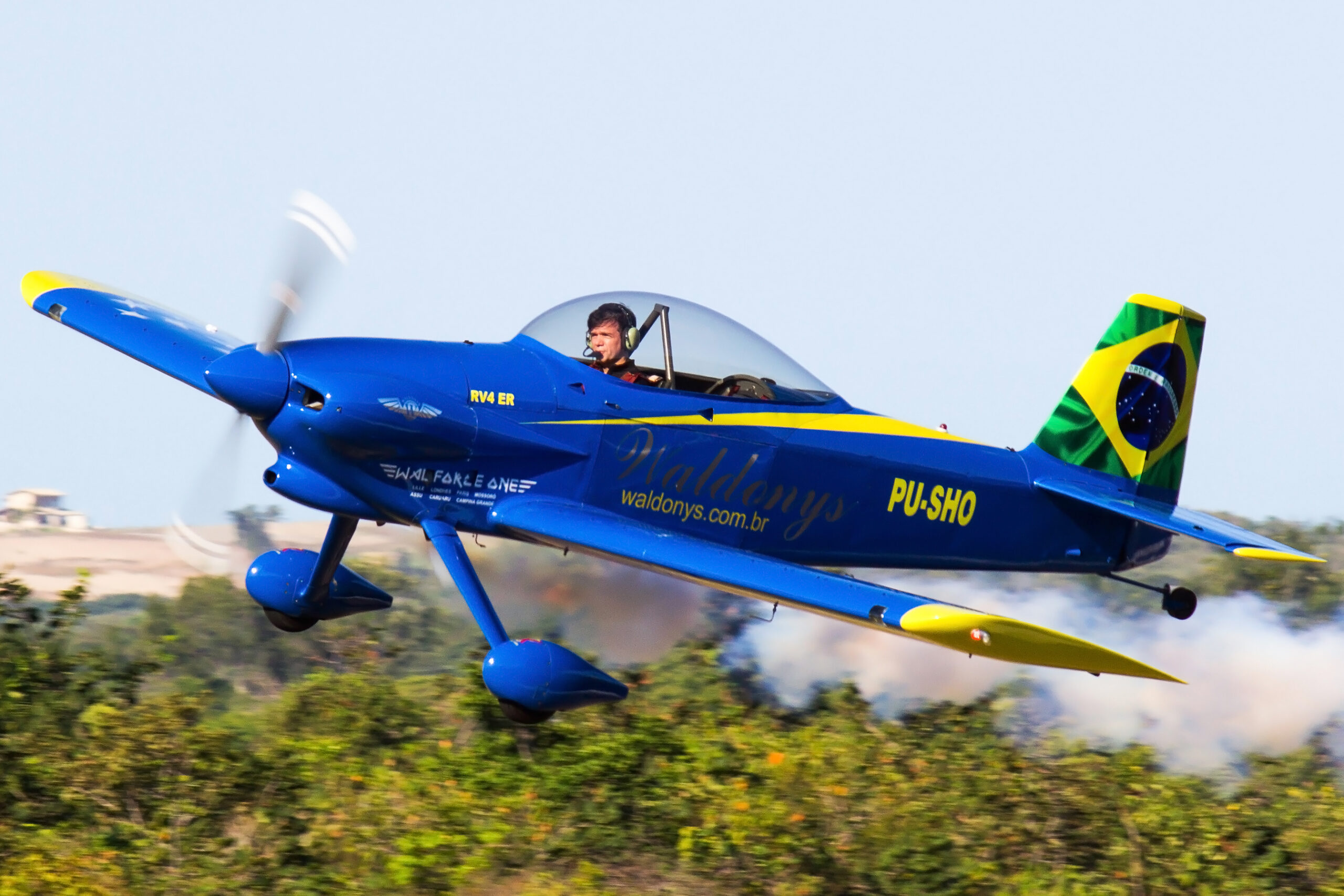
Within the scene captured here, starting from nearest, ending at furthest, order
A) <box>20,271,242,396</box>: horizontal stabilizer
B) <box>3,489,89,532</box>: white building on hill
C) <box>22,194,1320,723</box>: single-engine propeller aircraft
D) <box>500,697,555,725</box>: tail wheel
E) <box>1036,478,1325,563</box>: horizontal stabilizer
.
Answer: <box>500,697,555,725</box>: tail wheel, <box>22,194,1320,723</box>: single-engine propeller aircraft, <box>20,271,242,396</box>: horizontal stabilizer, <box>1036,478,1325,563</box>: horizontal stabilizer, <box>3,489,89,532</box>: white building on hill

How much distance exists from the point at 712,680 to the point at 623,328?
3977 millimetres

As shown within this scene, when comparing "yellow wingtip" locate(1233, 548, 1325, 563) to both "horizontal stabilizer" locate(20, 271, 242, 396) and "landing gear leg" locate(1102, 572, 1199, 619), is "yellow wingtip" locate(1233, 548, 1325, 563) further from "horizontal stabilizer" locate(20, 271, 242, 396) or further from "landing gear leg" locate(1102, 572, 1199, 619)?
"horizontal stabilizer" locate(20, 271, 242, 396)

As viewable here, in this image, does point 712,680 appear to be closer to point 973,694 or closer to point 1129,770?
point 973,694

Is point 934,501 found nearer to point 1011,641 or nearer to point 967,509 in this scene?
point 967,509

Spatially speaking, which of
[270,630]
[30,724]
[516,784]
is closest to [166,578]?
[270,630]

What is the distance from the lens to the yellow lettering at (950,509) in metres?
10.8

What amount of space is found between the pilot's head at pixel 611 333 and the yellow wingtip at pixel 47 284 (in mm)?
4187

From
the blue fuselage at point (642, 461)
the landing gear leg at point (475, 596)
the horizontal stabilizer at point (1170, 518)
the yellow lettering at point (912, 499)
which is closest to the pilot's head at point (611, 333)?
the blue fuselage at point (642, 461)

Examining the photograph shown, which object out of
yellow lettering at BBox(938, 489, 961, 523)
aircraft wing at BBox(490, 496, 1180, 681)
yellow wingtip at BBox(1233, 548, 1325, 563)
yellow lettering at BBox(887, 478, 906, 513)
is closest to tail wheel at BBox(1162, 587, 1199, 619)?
yellow wingtip at BBox(1233, 548, 1325, 563)

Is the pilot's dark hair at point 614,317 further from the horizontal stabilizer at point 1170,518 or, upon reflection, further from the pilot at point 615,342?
the horizontal stabilizer at point 1170,518

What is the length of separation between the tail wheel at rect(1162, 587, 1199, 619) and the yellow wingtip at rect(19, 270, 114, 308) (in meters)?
8.92

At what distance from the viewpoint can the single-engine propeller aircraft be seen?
8.21m

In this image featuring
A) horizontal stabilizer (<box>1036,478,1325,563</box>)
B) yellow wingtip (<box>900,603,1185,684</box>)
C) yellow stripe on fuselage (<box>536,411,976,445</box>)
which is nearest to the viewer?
yellow wingtip (<box>900,603,1185,684</box>)

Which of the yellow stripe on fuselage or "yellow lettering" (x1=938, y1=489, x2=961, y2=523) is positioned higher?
the yellow stripe on fuselage
